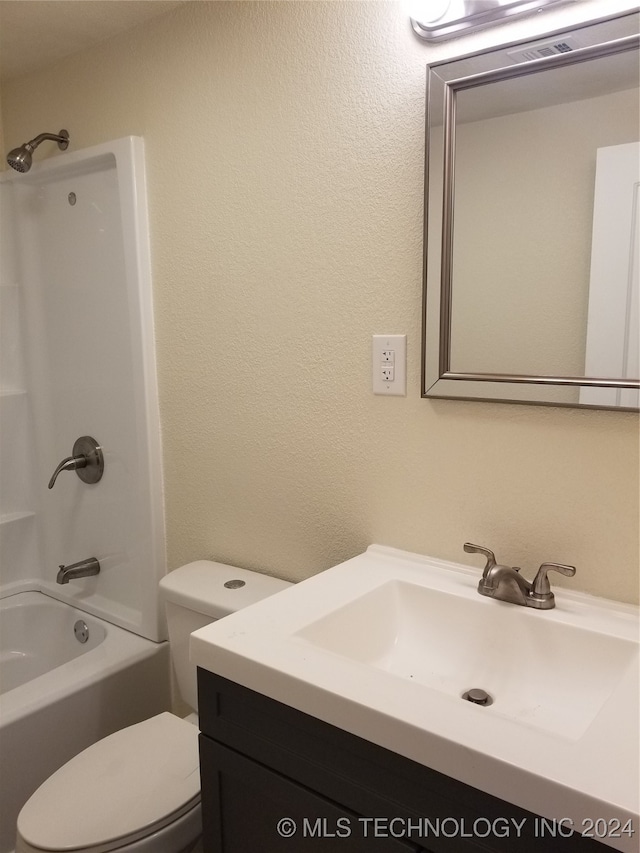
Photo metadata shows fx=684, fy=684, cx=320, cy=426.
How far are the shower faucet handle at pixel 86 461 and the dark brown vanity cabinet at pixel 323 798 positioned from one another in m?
1.13

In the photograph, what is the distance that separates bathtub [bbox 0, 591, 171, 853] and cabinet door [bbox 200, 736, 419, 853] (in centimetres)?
66

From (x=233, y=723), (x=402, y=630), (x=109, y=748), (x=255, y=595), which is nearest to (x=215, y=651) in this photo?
(x=233, y=723)

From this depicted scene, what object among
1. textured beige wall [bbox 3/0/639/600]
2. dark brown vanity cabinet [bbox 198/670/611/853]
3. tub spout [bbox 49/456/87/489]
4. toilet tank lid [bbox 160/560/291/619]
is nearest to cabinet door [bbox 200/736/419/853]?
dark brown vanity cabinet [bbox 198/670/611/853]

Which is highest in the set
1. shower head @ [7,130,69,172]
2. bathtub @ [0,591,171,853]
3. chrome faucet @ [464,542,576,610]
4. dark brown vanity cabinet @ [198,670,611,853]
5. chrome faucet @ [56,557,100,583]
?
shower head @ [7,130,69,172]

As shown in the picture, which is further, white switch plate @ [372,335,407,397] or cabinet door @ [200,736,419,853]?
white switch plate @ [372,335,407,397]

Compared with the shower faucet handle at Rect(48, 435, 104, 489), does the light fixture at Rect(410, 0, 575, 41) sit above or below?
above

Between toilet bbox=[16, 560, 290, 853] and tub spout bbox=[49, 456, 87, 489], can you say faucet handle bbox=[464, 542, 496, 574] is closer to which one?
toilet bbox=[16, 560, 290, 853]

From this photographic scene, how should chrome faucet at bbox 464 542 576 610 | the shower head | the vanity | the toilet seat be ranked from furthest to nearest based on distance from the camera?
1. the shower head
2. the toilet seat
3. chrome faucet at bbox 464 542 576 610
4. the vanity

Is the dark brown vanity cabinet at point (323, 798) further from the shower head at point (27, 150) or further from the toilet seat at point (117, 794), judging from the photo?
the shower head at point (27, 150)

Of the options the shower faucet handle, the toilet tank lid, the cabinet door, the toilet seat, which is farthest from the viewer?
the shower faucet handle

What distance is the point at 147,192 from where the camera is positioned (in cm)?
181

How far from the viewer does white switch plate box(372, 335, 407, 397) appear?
4.54ft

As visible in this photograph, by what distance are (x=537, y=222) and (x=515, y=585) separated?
633mm

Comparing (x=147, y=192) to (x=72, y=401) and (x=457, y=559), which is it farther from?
(x=457, y=559)
